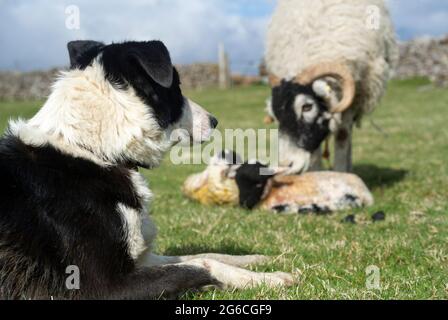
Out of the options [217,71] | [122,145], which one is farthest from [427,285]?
[217,71]

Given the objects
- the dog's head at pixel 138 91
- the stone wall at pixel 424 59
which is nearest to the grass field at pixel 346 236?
the dog's head at pixel 138 91

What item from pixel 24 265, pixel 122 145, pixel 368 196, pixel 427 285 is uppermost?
pixel 122 145

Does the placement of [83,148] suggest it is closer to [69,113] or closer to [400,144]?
[69,113]

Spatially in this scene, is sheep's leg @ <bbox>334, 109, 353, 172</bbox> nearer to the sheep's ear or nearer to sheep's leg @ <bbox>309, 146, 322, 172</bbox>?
sheep's leg @ <bbox>309, 146, 322, 172</bbox>

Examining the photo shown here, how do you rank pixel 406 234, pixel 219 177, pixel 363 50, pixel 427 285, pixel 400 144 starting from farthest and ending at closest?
pixel 400 144 → pixel 363 50 → pixel 219 177 → pixel 406 234 → pixel 427 285

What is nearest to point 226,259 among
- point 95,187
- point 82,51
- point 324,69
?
point 95,187

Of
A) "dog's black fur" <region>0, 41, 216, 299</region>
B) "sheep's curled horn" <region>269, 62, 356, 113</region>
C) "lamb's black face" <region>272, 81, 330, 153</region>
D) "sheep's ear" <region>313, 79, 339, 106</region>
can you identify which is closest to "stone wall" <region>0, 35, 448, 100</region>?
"sheep's curled horn" <region>269, 62, 356, 113</region>

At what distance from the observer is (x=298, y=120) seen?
8344mm

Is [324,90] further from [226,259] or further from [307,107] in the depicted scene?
[226,259]

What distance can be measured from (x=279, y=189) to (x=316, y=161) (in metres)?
1.60

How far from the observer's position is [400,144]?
14867mm

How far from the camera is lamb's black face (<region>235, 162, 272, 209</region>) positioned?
7.28 m
